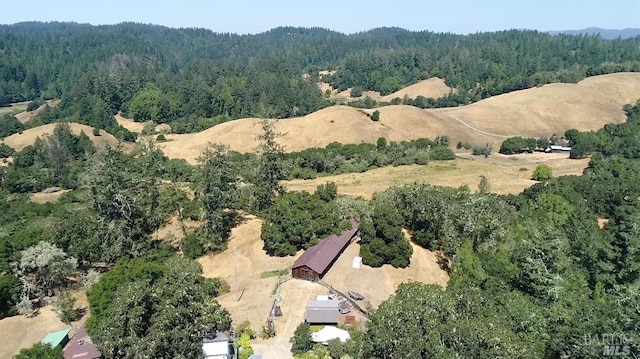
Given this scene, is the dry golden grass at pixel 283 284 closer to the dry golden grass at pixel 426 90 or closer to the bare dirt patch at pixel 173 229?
the bare dirt patch at pixel 173 229

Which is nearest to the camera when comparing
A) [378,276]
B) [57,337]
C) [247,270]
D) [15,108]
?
[57,337]

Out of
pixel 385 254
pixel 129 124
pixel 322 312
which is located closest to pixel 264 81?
pixel 129 124

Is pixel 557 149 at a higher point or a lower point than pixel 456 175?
lower

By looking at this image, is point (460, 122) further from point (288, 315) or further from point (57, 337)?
point (57, 337)

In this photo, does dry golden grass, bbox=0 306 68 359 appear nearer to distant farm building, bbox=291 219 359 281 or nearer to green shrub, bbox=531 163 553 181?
distant farm building, bbox=291 219 359 281

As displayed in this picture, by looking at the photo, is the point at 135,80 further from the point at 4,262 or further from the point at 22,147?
the point at 4,262

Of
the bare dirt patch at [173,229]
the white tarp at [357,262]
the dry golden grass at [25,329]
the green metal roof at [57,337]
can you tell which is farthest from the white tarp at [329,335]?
the bare dirt patch at [173,229]

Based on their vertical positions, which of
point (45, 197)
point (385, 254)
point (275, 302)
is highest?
point (385, 254)
